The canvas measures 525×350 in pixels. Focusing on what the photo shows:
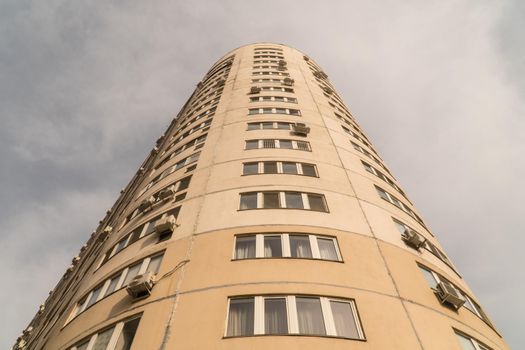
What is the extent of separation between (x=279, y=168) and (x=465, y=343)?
9844 millimetres

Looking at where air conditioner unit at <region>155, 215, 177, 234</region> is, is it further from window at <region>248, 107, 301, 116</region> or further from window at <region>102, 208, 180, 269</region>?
window at <region>248, 107, 301, 116</region>

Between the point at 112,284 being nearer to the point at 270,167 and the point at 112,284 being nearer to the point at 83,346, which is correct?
the point at 83,346

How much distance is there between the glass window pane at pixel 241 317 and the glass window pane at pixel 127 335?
121 inches

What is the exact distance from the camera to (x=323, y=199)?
1520 cm

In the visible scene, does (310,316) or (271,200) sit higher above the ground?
(271,200)

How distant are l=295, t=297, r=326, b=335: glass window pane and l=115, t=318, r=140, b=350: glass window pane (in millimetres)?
4894

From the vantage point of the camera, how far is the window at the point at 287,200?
48.1 ft

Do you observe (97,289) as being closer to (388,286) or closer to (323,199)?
(323,199)

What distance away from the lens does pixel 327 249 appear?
41.2ft

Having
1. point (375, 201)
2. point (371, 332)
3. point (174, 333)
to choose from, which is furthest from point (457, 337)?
point (174, 333)

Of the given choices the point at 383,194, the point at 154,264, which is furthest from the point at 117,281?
the point at 383,194

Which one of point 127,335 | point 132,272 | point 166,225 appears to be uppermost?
point 166,225

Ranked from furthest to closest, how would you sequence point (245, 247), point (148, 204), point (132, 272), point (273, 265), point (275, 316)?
point (148, 204), point (132, 272), point (245, 247), point (273, 265), point (275, 316)

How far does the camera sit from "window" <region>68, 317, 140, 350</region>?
10.5 metres
